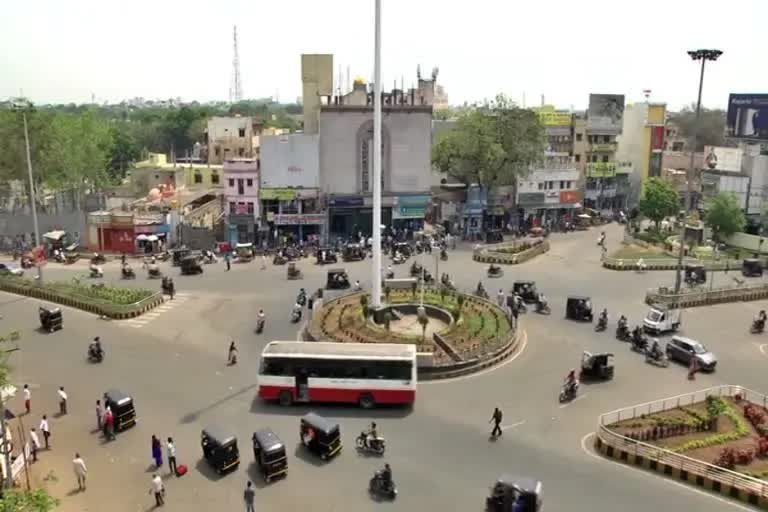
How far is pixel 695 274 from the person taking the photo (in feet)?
144

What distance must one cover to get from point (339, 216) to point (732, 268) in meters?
30.9

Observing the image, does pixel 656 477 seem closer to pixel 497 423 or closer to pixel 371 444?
pixel 497 423

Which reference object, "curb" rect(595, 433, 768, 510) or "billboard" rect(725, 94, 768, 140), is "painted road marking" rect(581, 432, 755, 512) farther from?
"billboard" rect(725, 94, 768, 140)

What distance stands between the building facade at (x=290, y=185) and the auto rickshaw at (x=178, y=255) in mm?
8768

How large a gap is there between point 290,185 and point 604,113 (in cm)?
3736

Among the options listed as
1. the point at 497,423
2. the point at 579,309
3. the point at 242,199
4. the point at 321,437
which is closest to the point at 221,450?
the point at 321,437

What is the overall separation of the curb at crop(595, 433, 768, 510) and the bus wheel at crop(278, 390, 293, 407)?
1058 cm

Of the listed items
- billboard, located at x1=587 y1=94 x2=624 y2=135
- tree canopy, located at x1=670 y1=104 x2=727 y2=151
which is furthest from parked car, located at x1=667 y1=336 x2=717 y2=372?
tree canopy, located at x1=670 y1=104 x2=727 y2=151

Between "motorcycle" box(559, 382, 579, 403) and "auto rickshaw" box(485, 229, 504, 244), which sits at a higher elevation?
"auto rickshaw" box(485, 229, 504, 244)

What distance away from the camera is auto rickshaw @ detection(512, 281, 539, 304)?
38531 millimetres

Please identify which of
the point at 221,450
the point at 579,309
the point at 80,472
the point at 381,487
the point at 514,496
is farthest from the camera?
the point at 579,309

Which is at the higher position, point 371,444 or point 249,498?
point 249,498

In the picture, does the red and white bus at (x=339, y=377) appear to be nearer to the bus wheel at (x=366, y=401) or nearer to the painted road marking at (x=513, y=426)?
the bus wheel at (x=366, y=401)

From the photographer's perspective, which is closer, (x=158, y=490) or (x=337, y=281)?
(x=158, y=490)
